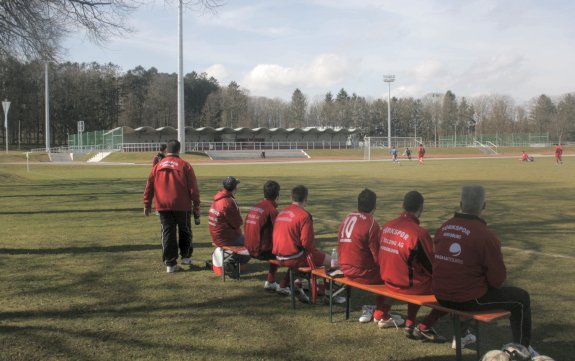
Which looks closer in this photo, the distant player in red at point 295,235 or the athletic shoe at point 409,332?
the athletic shoe at point 409,332

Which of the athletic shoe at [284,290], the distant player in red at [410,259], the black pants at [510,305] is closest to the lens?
the black pants at [510,305]

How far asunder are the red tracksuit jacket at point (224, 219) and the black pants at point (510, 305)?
357cm

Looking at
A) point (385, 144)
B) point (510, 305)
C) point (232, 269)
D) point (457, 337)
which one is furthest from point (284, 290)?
point (385, 144)

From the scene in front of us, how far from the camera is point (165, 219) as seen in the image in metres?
7.24

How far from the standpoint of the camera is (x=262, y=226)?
6.17 metres

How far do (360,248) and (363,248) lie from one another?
1.2 inches

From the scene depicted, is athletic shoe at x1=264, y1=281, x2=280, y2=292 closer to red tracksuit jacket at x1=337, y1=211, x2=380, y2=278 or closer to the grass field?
the grass field

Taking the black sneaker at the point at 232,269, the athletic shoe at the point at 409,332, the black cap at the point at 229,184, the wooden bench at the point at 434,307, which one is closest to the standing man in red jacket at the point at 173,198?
the black cap at the point at 229,184

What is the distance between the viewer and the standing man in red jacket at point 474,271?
4047 mm

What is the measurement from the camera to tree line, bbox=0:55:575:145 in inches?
3730

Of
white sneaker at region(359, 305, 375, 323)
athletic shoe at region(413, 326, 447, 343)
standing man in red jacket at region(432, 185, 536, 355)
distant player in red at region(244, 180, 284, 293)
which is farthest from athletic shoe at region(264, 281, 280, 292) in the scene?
standing man in red jacket at region(432, 185, 536, 355)

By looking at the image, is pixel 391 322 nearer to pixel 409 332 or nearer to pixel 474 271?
pixel 409 332

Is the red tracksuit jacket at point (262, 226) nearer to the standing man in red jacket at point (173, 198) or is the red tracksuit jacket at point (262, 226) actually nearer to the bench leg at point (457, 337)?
the standing man in red jacket at point (173, 198)

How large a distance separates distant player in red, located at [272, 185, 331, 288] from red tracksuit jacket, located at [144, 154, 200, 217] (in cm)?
194
